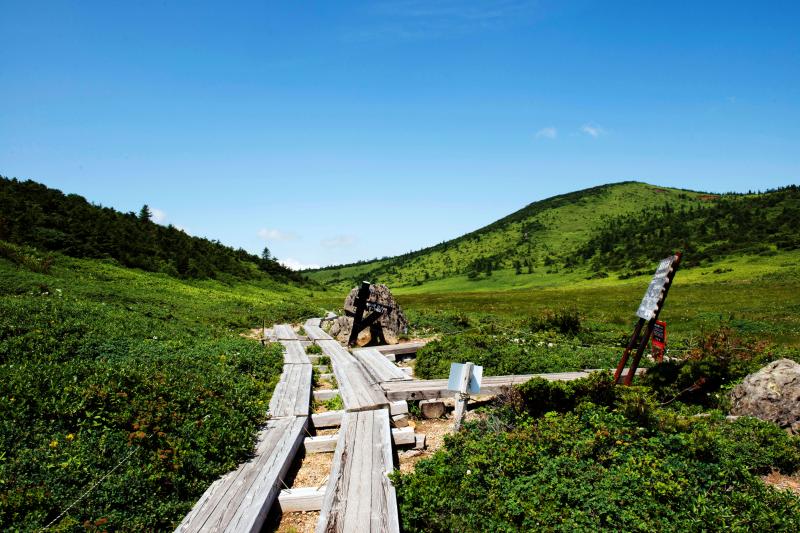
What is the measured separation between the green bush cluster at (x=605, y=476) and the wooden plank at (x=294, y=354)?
7526mm

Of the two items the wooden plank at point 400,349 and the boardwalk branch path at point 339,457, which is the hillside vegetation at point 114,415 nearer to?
the boardwalk branch path at point 339,457

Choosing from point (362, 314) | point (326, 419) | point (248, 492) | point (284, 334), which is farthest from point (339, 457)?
point (284, 334)

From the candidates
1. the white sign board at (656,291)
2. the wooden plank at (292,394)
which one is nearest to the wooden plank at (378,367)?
the wooden plank at (292,394)

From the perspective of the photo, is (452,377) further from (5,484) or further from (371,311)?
(371,311)

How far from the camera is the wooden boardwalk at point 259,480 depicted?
5371mm

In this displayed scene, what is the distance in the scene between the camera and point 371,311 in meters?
19.2

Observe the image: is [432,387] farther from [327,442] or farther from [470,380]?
[327,442]

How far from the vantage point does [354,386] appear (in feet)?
38.0

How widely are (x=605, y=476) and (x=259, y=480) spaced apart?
4.94 metres

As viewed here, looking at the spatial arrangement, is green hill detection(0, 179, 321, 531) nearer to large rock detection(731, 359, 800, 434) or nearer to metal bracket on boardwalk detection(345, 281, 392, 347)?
metal bracket on boardwalk detection(345, 281, 392, 347)

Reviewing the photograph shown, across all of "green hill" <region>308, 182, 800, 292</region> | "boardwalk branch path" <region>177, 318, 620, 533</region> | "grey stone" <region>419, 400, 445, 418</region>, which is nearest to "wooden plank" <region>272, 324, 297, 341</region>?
"boardwalk branch path" <region>177, 318, 620, 533</region>

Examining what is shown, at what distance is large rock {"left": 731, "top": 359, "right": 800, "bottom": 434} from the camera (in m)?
8.83

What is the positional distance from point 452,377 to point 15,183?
47.1m

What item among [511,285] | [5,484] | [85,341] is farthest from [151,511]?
[511,285]
